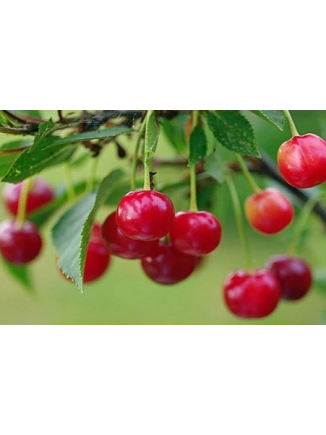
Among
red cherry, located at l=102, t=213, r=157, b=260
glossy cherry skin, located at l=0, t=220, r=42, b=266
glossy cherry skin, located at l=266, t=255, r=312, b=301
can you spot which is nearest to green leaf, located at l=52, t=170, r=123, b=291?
red cherry, located at l=102, t=213, r=157, b=260

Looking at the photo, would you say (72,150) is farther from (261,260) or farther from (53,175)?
(261,260)

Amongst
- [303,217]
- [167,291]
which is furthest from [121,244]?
[167,291]

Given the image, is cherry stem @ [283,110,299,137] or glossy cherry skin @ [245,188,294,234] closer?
cherry stem @ [283,110,299,137]

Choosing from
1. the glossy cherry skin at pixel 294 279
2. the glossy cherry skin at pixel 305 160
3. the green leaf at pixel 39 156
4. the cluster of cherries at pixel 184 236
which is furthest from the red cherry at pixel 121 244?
the glossy cherry skin at pixel 294 279

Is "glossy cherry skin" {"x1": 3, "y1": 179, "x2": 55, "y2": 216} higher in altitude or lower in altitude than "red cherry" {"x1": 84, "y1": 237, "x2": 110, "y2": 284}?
higher

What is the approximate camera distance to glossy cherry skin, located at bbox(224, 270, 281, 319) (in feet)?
3.08

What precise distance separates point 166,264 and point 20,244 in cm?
27

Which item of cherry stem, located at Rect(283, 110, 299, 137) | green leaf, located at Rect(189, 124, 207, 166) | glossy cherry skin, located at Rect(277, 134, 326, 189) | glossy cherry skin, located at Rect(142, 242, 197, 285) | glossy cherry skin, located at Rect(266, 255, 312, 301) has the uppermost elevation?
glossy cherry skin, located at Rect(266, 255, 312, 301)

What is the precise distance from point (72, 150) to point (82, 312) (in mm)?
1145

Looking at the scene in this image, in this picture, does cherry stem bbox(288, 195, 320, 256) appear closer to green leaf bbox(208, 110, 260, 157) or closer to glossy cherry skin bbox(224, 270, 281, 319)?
glossy cherry skin bbox(224, 270, 281, 319)

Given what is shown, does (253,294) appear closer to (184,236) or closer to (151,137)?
(184,236)

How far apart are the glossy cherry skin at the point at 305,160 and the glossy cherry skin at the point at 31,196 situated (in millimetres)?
551

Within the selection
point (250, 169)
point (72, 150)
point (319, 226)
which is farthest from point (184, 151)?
point (319, 226)
